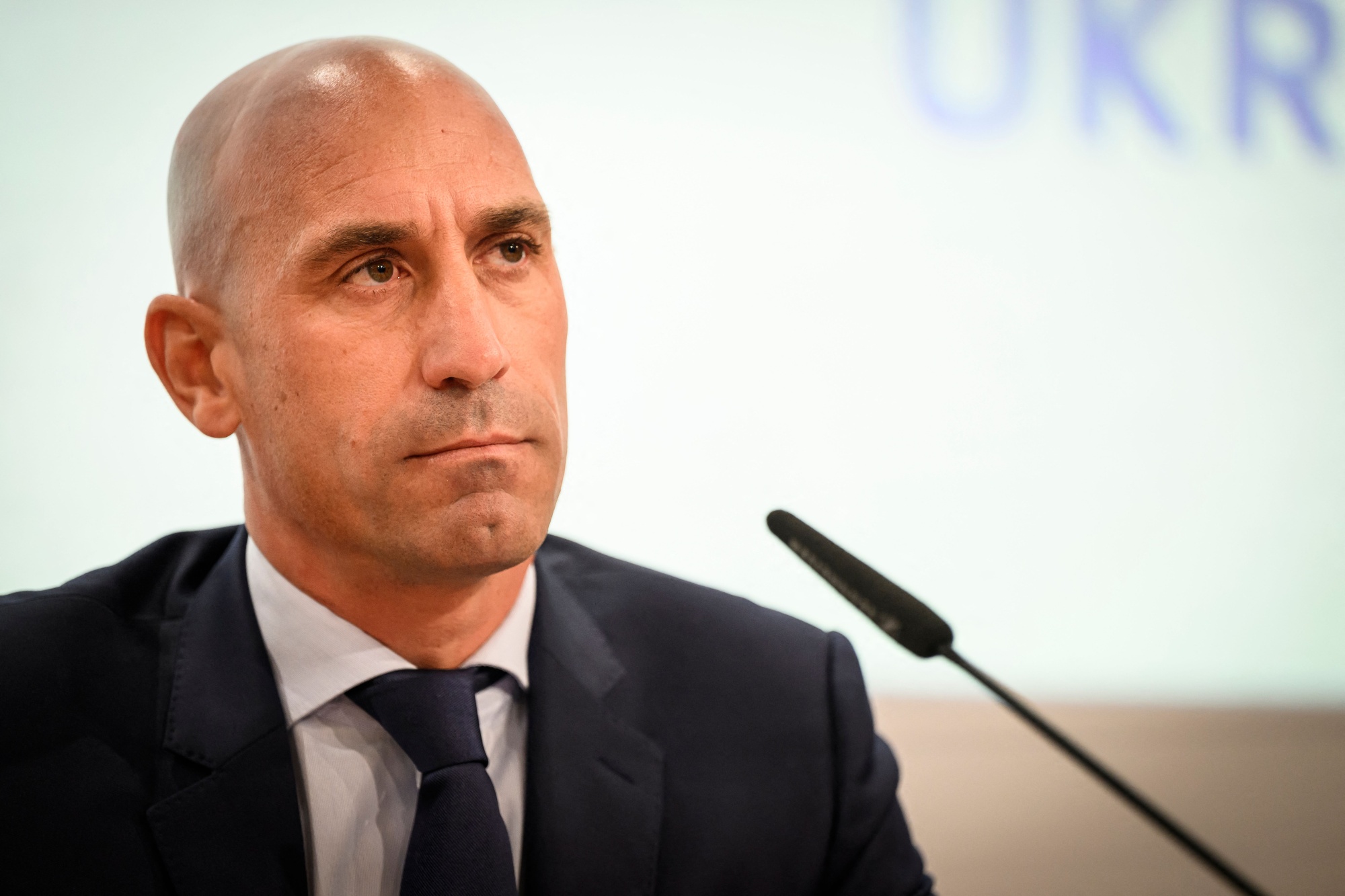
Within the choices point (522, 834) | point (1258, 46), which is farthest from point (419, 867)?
point (1258, 46)

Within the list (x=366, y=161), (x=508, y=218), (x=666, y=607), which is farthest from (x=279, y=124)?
(x=666, y=607)

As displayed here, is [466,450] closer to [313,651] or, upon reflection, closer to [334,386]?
[334,386]

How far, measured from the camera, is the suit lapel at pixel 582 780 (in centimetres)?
111

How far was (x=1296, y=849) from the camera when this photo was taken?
2201mm

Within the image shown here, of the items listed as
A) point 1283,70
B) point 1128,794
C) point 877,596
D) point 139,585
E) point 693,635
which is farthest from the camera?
point 1283,70

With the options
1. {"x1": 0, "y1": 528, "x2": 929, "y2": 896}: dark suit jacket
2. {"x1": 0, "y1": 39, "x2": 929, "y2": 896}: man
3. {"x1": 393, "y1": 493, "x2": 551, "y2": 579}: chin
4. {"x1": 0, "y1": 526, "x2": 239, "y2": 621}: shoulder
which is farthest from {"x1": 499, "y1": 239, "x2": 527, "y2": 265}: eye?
{"x1": 0, "y1": 526, "x2": 239, "y2": 621}: shoulder

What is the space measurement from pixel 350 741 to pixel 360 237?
19.3 inches

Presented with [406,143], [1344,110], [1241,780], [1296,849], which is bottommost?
[1296,849]

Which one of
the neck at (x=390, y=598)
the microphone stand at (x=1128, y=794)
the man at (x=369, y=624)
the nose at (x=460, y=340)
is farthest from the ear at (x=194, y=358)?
the microphone stand at (x=1128, y=794)

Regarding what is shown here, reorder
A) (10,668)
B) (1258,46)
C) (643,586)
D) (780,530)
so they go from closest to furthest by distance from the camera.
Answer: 1. (780,530)
2. (10,668)
3. (643,586)
4. (1258,46)

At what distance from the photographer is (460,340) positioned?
3.32 feet

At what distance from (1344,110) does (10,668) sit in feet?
8.01

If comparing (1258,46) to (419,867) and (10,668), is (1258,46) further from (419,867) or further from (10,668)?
(10,668)

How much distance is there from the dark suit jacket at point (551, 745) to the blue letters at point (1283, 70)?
1.46 meters
